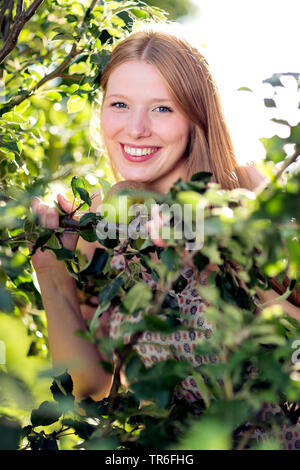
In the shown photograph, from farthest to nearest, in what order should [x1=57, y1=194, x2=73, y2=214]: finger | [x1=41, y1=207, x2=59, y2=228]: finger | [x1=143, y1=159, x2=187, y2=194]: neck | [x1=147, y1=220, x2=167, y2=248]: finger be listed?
1. [x1=143, y1=159, x2=187, y2=194]: neck
2. [x1=57, y1=194, x2=73, y2=214]: finger
3. [x1=41, y1=207, x2=59, y2=228]: finger
4. [x1=147, y1=220, x2=167, y2=248]: finger

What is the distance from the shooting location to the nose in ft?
4.50

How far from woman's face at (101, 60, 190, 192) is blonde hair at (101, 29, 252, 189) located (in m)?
0.02

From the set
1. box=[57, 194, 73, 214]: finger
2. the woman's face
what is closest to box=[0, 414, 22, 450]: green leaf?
box=[57, 194, 73, 214]: finger

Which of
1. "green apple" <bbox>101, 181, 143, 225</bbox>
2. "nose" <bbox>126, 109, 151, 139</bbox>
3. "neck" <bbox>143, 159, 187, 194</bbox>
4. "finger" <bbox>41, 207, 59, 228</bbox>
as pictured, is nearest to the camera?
"green apple" <bbox>101, 181, 143, 225</bbox>

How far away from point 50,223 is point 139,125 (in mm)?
481

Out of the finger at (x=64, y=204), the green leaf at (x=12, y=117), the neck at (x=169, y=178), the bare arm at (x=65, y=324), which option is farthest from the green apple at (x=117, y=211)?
the neck at (x=169, y=178)

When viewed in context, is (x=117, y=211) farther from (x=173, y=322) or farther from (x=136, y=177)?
(x=136, y=177)

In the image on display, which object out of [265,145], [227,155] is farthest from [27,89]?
[265,145]

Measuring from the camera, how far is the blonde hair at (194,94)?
1.39m

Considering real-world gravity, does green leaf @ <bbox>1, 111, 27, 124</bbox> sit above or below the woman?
below

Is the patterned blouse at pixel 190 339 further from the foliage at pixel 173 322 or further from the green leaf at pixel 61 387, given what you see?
the green leaf at pixel 61 387

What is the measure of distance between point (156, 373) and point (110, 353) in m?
0.05

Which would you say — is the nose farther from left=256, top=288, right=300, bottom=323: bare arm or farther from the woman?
left=256, top=288, right=300, bottom=323: bare arm

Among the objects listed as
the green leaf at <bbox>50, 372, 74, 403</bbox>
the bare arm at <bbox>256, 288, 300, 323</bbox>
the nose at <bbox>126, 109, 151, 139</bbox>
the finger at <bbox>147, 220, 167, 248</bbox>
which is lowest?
the green leaf at <bbox>50, 372, 74, 403</bbox>
